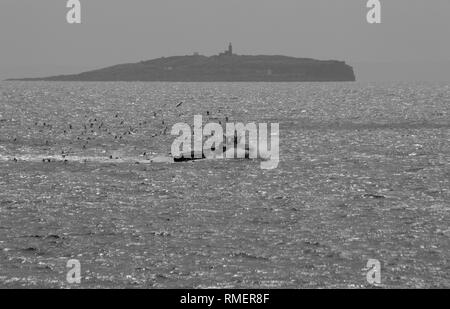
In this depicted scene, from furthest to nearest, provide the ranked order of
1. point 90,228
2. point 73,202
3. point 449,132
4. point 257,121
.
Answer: point 257,121, point 449,132, point 73,202, point 90,228

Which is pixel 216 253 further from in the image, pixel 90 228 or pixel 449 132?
pixel 449 132

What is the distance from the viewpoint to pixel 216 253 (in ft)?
138

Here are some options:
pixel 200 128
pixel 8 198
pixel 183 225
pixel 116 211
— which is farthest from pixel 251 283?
pixel 200 128

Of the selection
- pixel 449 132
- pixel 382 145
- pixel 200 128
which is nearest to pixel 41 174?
pixel 382 145

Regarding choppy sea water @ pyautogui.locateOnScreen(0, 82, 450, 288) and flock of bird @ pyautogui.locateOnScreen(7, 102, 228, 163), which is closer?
choppy sea water @ pyautogui.locateOnScreen(0, 82, 450, 288)

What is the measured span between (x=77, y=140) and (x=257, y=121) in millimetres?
54256

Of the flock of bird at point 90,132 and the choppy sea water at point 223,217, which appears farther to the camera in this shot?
the flock of bird at point 90,132

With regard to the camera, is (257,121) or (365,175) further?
(257,121)

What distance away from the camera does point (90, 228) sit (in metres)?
48.3

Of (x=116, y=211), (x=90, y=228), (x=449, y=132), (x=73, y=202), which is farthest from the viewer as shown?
(x=449, y=132)

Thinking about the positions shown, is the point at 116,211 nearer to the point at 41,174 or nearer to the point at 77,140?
the point at 41,174

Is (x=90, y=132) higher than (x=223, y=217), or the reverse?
(x=223, y=217)

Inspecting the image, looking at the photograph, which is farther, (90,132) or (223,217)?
(90,132)

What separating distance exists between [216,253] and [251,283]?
5.74 metres
